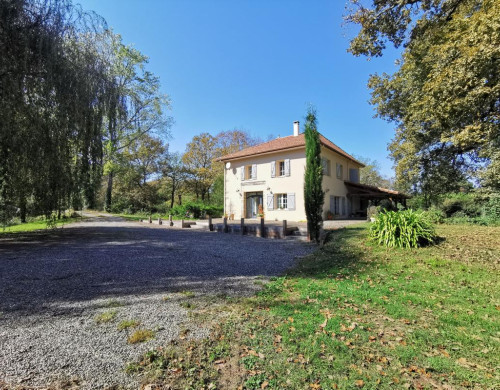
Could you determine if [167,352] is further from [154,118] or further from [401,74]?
[154,118]

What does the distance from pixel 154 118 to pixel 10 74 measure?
791 inches

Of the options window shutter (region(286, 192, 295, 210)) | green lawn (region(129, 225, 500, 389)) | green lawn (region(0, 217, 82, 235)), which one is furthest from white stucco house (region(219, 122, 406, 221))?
green lawn (region(129, 225, 500, 389))

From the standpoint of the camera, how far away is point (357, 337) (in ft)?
9.23

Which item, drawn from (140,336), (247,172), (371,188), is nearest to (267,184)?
(247,172)

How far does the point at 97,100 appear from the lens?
8180 millimetres

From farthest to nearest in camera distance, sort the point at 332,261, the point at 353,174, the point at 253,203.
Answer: the point at 353,174 → the point at 253,203 → the point at 332,261

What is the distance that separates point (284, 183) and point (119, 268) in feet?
43.0

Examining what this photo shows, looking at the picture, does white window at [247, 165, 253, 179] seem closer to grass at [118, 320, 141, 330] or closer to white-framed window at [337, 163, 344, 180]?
white-framed window at [337, 163, 344, 180]

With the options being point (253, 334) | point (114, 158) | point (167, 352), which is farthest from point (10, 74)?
point (114, 158)

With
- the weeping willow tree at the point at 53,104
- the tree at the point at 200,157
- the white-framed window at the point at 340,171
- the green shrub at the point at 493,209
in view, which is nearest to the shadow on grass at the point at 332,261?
the green shrub at the point at 493,209

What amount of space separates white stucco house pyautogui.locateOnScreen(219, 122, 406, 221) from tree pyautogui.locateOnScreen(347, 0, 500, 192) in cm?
490

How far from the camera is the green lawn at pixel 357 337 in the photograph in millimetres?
2184

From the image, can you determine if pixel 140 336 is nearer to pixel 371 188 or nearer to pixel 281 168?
pixel 281 168

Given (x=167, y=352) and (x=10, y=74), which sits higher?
(x=10, y=74)
